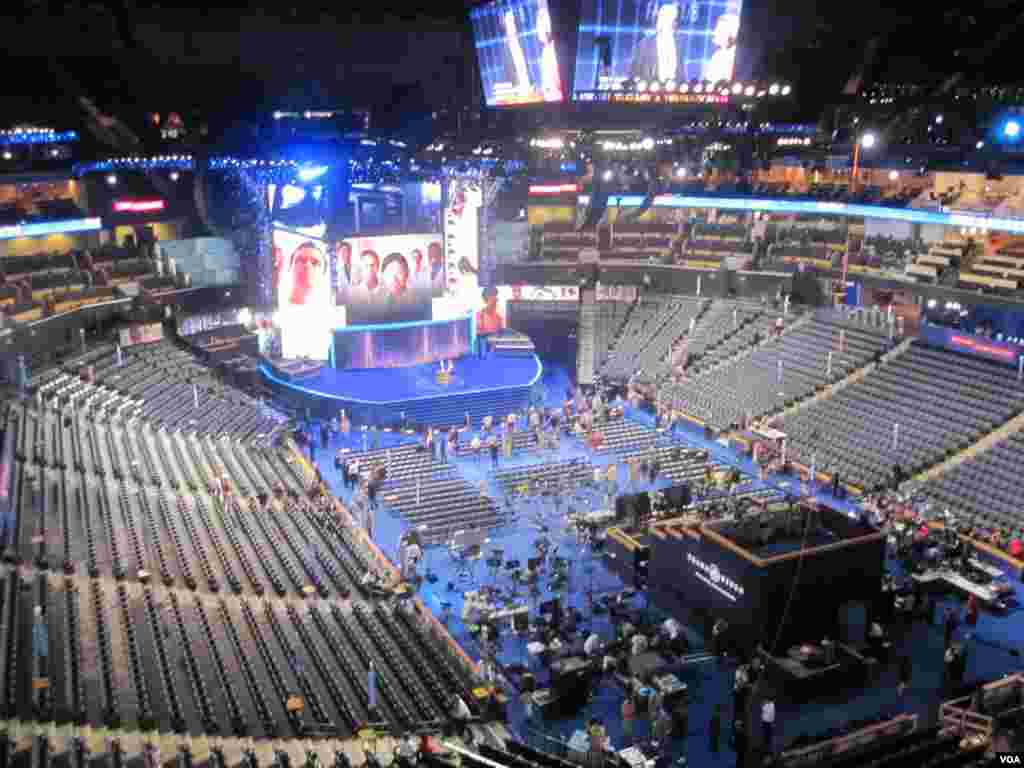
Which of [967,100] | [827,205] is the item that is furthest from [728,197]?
[967,100]

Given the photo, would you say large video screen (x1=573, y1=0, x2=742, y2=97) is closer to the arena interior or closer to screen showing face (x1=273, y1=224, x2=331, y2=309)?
the arena interior

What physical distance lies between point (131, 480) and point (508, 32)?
17.5 meters

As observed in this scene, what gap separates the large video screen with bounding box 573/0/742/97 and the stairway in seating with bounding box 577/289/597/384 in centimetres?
1753

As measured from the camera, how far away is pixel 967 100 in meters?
39.7

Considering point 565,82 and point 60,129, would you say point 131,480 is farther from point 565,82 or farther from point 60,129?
point 60,129

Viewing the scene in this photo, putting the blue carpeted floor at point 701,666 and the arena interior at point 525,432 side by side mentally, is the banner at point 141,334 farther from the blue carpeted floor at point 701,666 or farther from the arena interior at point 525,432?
the blue carpeted floor at point 701,666

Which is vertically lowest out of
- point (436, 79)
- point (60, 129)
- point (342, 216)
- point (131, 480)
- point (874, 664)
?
point (874, 664)

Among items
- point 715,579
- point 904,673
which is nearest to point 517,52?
point 715,579

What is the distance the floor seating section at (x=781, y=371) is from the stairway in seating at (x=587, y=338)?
4.85 m

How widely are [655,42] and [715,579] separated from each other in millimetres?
15625

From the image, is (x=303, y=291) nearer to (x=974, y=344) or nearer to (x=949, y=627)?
(x=974, y=344)

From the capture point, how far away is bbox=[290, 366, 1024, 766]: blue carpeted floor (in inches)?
723

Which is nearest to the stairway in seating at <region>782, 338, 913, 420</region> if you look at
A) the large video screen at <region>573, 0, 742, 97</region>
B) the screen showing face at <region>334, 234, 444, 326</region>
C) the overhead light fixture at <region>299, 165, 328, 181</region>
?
the large video screen at <region>573, 0, 742, 97</region>

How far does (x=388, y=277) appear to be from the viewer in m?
42.9
